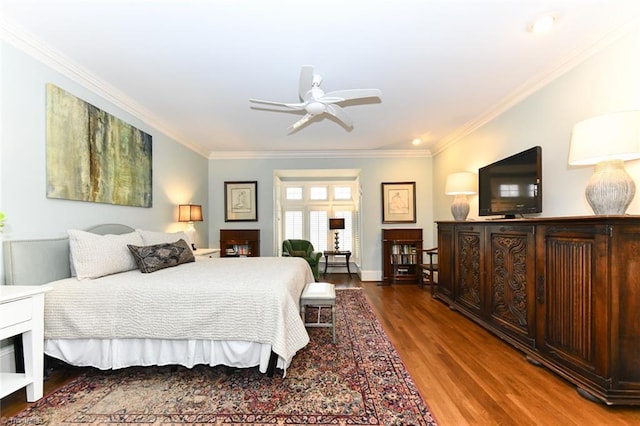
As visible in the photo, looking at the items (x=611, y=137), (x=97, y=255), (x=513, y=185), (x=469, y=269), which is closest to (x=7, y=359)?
(x=97, y=255)

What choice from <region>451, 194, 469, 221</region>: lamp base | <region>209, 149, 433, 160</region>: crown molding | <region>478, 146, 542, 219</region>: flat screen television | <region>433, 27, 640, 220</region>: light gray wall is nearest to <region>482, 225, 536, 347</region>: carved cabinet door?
<region>478, 146, 542, 219</region>: flat screen television

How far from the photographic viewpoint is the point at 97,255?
2396mm

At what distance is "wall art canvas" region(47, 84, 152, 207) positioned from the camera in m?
2.44

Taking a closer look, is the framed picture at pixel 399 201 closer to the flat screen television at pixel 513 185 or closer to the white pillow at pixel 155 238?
the flat screen television at pixel 513 185

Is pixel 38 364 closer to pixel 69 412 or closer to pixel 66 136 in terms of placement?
pixel 69 412

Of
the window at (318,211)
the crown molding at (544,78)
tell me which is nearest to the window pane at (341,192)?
the window at (318,211)

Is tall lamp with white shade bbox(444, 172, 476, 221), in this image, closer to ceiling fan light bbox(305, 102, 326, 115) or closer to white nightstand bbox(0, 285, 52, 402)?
ceiling fan light bbox(305, 102, 326, 115)

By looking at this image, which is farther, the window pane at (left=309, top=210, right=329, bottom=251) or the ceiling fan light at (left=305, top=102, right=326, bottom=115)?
the window pane at (left=309, top=210, right=329, bottom=251)

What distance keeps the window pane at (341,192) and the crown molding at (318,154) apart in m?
1.21

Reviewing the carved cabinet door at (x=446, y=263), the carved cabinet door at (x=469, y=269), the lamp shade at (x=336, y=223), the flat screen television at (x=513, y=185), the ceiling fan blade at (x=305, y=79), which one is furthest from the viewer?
the lamp shade at (x=336, y=223)

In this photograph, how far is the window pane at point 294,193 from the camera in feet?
22.6

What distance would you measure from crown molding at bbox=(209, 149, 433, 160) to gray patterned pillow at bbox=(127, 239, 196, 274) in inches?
118

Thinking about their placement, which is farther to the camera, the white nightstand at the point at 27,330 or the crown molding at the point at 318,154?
the crown molding at the point at 318,154

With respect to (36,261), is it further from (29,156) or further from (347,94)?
(347,94)
